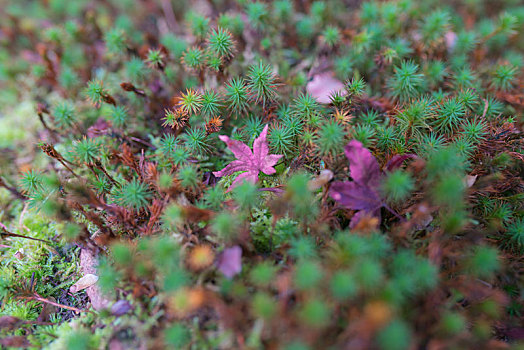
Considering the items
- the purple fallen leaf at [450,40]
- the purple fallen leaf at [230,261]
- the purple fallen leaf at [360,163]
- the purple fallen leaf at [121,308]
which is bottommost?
the purple fallen leaf at [121,308]

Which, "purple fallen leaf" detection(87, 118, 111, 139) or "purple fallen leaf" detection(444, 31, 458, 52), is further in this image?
"purple fallen leaf" detection(444, 31, 458, 52)

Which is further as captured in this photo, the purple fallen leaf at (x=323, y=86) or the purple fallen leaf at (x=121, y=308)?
the purple fallen leaf at (x=323, y=86)

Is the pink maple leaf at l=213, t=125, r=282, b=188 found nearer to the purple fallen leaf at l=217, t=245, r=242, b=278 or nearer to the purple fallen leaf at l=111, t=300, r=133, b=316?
the purple fallen leaf at l=217, t=245, r=242, b=278

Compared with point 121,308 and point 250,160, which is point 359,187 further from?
point 121,308

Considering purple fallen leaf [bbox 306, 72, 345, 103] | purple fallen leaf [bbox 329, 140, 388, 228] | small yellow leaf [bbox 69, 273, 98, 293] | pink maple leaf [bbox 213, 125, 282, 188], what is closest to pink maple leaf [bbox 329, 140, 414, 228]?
purple fallen leaf [bbox 329, 140, 388, 228]

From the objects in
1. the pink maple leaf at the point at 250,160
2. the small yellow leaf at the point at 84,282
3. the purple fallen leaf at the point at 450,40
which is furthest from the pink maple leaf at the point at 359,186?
the purple fallen leaf at the point at 450,40

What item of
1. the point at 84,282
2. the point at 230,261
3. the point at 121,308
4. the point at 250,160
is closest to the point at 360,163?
the point at 250,160

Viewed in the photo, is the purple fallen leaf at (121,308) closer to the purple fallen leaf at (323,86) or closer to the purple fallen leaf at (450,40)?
the purple fallen leaf at (323,86)
